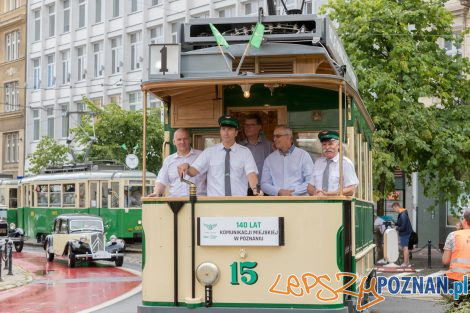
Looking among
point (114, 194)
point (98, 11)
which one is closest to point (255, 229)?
point (114, 194)

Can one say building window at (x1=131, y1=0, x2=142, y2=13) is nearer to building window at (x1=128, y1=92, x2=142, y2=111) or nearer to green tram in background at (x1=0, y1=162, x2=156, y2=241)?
building window at (x1=128, y1=92, x2=142, y2=111)

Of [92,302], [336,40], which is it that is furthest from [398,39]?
[336,40]

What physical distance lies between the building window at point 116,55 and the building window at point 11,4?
1210cm

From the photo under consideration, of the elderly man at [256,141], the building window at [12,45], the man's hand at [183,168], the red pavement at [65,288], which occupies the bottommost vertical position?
the red pavement at [65,288]

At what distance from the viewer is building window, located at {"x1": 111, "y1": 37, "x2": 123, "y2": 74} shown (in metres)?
53.7

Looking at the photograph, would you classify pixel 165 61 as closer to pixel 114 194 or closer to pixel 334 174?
pixel 334 174

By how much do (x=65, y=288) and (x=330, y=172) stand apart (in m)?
12.2

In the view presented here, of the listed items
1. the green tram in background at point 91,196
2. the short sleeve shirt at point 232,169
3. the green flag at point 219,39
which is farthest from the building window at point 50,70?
the short sleeve shirt at point 232,169

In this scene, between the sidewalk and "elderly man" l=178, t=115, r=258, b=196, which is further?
the sidewalk

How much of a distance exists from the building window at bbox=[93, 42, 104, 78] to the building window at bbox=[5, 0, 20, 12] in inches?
403

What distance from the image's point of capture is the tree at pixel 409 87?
2673cm

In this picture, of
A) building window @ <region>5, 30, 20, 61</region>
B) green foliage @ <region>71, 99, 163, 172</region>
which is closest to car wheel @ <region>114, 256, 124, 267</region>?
green foliage @ <region>71, 99, 163, 172</region>

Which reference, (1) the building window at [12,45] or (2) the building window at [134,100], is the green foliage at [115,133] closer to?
(2) the building window at [134,100]

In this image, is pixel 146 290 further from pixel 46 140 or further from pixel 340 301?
pixel 46 140
